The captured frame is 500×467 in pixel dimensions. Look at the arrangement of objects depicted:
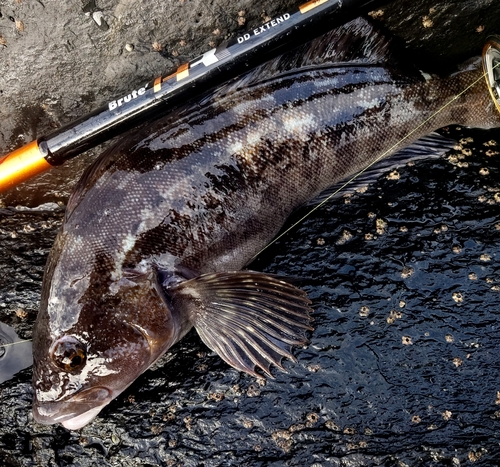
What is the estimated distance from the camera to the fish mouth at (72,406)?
2701 mm

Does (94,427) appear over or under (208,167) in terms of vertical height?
under

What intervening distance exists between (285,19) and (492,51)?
51.2 inches

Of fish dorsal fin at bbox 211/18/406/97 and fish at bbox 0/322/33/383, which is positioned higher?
fish dorsal fin at bbox 211/18/406/97

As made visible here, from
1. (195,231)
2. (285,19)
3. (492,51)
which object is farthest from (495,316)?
(285,19)

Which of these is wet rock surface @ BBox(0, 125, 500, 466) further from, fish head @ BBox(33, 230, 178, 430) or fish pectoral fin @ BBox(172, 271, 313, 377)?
fish head @ BBox(33, 230, 178, 430)

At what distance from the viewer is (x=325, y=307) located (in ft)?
10.7

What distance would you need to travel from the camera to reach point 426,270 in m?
3.29

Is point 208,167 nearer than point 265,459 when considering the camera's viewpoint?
Yes

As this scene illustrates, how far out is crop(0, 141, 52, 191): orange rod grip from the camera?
9.41 feet

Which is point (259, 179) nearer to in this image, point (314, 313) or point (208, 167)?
point (208, 167)

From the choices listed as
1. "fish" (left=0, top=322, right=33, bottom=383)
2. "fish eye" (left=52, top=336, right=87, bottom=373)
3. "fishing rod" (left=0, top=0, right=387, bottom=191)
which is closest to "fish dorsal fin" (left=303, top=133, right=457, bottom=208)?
"fishing rod" (left=0, top=0, right=387, bottom=191)

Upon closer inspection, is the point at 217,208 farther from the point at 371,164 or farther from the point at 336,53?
the point at 336,53

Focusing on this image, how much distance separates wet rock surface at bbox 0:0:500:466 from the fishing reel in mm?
403

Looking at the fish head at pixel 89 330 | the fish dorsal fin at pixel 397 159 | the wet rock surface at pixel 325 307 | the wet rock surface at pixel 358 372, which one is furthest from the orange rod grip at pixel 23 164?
the fish dorsal fin at pixel 397 159
